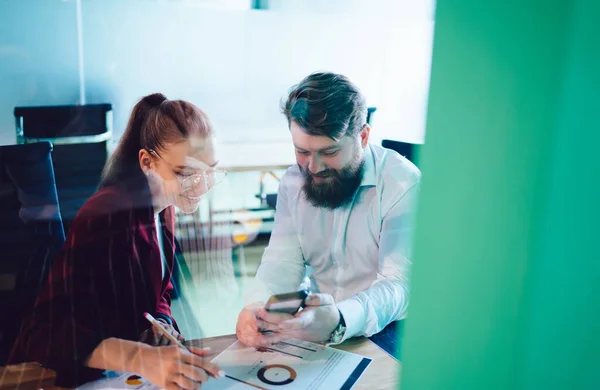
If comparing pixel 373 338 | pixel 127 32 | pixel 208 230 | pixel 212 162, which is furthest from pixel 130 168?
pixel 373 338

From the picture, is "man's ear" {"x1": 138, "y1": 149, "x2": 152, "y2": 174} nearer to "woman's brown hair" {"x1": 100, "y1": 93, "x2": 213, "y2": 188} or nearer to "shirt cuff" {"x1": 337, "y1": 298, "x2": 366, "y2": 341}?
"woman's brown hair" {"x1": 100, "y1": 93, "x2": 213, "y2": 188}

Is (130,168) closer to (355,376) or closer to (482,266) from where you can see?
(355,376)

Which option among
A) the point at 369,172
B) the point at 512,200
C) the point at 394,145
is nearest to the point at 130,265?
the point at 369,172

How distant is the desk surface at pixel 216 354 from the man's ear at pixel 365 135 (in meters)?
0.82

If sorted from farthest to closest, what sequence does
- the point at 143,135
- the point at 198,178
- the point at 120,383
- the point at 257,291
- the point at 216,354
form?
the point at 257,291, the point at 198,178, the point at 143,135, the point at 216,354, the point at 120,383

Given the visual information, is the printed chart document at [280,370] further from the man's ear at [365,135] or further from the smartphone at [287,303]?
the man's ear at [365,135]

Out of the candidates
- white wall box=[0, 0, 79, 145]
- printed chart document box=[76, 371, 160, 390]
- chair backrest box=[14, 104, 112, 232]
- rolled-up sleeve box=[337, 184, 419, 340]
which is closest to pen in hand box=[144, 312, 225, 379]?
printed chart document box=[76, 371, 160, 390]

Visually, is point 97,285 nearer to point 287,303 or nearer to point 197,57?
point 287,303

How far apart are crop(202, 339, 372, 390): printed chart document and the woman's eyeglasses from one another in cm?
48

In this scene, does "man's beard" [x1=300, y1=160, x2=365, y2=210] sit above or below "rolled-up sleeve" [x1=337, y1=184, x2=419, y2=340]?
above

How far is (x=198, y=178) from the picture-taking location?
1261 millimetres

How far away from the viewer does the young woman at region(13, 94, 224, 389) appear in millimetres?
850

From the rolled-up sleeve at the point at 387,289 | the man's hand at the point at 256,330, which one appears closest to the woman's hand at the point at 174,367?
the man's hand at the point at 256,330

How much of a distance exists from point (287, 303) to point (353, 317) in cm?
16
